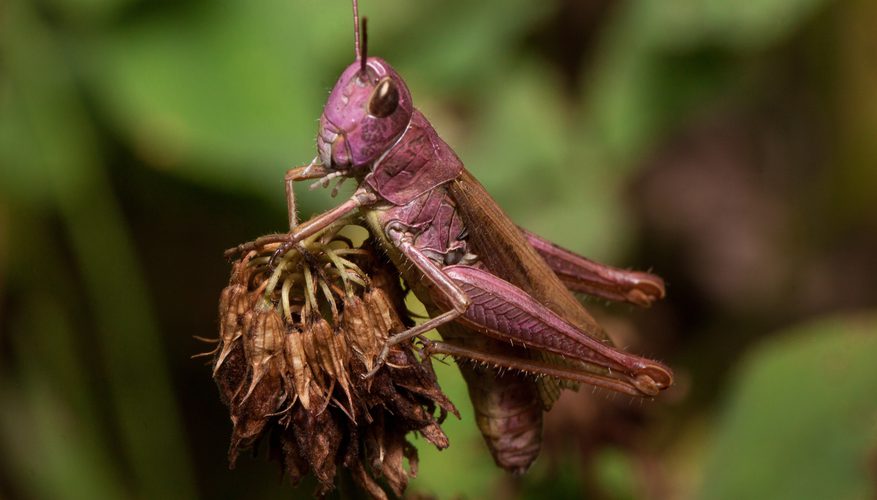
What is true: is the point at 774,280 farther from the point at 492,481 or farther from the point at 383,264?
the point at 383,264

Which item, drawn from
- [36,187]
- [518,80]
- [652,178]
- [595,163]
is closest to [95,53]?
[36,187]

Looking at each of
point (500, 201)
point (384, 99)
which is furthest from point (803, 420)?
point (384, 99)

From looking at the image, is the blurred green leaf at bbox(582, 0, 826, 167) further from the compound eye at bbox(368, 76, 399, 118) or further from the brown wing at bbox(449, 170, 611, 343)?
the compound eye at bbox(368, 76, 399, 118)

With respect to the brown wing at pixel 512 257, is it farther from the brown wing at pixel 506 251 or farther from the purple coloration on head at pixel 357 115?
the purple coloration on head at pixel 357 115

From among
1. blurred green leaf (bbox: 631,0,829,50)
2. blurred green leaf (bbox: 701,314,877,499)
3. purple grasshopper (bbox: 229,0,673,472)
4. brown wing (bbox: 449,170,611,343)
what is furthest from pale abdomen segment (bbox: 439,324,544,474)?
blurred green leaf (bbox: 631,0,829,50)

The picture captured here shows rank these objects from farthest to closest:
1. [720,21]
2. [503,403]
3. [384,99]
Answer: [720,21] → [503,403] → [384,99]

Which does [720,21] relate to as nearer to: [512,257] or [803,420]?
[803,420]
